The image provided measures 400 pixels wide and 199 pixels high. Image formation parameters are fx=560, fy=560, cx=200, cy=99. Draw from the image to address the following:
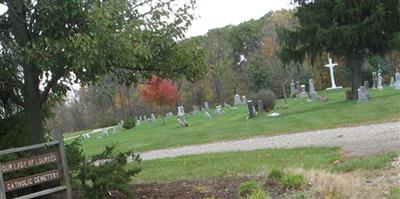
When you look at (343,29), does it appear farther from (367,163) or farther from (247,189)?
(247,189)

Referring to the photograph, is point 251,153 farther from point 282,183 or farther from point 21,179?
point 21,179

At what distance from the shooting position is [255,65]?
6194 cm

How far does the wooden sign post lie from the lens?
6887mm

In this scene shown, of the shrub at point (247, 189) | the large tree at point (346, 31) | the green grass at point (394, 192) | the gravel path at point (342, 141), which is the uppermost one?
the large tree at point (346, 31)

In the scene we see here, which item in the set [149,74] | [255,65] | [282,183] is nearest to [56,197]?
[149,74]

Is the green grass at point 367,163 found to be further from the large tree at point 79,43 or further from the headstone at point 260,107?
the headstone at point 260,107

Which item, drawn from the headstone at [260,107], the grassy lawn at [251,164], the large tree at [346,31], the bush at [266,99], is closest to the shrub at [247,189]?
the grassy lawn at [251,164]

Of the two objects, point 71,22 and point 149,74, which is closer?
point 71,22

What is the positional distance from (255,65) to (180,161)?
159 ft

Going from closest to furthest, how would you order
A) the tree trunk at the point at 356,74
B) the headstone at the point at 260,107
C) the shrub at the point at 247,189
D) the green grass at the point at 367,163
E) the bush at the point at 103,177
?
the shrub at the point at 247,189
the bush at the point at 103,177
the green grass at the point at 367,163
the tree trunk at the point at 356,74
the headstone at the point at 260,107

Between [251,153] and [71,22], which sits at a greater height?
[71,22]

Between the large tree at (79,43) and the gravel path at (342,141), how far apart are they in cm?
498

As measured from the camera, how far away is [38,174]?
728cm

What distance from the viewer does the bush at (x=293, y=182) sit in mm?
7289
